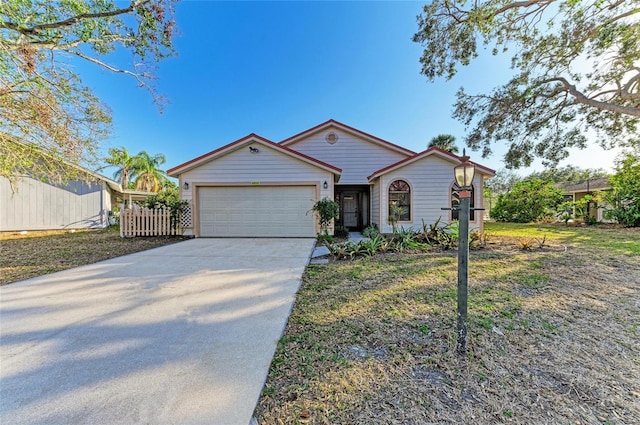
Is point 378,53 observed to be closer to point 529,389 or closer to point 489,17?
point 489,17

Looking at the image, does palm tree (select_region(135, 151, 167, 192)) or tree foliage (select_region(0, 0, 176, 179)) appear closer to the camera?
tree foliage (select_region(0, 0, 176, 179))

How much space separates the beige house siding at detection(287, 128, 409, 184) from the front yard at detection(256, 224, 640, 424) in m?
9.34

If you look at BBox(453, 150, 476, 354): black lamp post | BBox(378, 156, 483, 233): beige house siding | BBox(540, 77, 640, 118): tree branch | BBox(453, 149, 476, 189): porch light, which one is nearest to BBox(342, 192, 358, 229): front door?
BBox(378, 156, 483, 233): beige house siding

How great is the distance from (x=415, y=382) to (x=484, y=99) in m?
14.4

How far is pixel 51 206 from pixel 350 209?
15.9m

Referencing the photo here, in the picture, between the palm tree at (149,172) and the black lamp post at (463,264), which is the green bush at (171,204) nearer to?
the black lamp post at (463,264)

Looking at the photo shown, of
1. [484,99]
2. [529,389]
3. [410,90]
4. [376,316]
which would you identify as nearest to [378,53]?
[410,90]

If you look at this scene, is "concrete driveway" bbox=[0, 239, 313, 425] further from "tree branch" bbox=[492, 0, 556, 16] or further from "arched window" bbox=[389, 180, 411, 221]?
"tree branch" bbox=[492, 0, 556, 16]

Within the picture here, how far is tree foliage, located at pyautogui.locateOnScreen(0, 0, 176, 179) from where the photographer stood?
4969mm

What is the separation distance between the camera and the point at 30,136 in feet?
18.5

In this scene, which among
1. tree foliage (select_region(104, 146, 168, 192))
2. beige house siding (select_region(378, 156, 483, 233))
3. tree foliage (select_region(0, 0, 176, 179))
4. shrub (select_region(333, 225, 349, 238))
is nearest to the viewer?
tree foliage (select_region(0, 0, 176, 179))

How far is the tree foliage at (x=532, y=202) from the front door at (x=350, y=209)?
13900 mm

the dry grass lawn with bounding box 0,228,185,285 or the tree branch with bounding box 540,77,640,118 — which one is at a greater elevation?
the tree branch with bounding box 540,77,640,118

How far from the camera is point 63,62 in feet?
18.4
